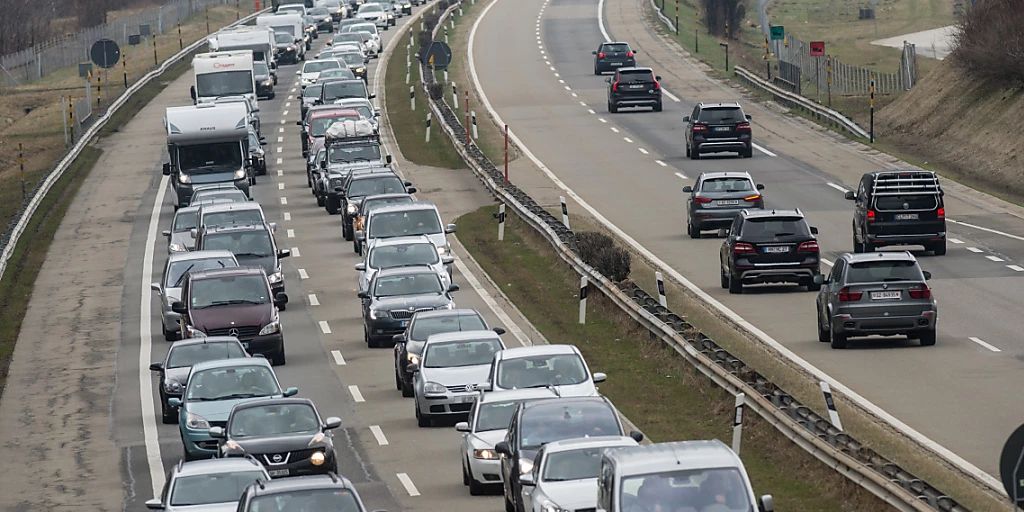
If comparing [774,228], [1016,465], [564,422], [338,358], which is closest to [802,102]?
[774,228]

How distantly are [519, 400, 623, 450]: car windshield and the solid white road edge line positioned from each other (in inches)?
240

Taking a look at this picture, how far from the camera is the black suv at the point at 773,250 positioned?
3566 cm

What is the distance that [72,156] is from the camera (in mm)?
63688

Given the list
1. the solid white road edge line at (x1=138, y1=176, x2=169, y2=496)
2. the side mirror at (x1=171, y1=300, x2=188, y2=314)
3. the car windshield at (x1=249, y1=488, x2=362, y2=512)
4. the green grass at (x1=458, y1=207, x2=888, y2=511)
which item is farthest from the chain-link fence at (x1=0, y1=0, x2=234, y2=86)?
the car windshield at (x1=249, y1=488, x2=362, y2=512)

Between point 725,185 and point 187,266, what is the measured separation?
12236 mm

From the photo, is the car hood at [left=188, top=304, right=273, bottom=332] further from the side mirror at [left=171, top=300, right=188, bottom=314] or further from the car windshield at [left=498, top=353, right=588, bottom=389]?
the car windshield at [left=498, top=353, right=588, bottom=389]

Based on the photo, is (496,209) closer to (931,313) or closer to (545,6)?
(931,313)

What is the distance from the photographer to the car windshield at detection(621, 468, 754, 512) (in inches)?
618

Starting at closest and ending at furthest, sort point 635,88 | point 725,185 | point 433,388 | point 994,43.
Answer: point 433,388
point 725,185
point 994,43
point 635,88

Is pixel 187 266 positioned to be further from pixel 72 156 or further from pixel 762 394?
pixel 72 156

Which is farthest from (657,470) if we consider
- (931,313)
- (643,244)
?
(643,244)

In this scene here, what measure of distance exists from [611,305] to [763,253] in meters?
2.96

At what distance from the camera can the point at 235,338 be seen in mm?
30500

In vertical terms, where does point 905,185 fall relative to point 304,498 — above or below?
below
